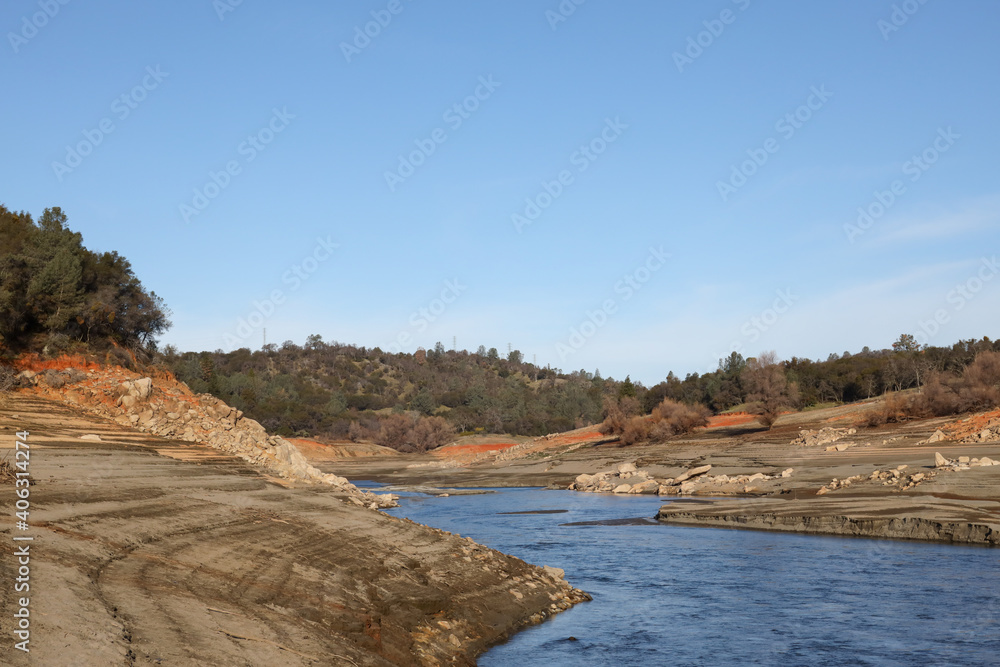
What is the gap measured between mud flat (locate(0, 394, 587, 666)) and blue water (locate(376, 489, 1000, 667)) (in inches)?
62.3

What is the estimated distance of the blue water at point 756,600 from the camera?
14852 millimetres

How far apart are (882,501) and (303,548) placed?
23.5 metres

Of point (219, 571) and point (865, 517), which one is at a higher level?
point (219, 571)

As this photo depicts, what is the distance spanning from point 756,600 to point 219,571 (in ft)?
41.6

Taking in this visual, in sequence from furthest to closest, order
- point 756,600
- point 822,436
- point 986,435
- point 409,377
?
1. point 409,377
2. point 822,436
3. point 986,435
4. point 756,600

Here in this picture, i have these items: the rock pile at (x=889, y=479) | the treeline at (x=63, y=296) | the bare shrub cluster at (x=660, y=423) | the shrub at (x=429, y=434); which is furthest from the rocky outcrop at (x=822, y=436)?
the shrub at (x=429, y=434)

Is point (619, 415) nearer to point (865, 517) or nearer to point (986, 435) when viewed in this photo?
point (986, 435)

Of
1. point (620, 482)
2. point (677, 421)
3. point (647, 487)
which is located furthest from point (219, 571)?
point (677, 421)

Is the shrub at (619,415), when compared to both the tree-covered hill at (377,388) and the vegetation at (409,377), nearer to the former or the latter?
the vegetation at (409,377)

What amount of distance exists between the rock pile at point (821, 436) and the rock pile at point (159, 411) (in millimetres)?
31763

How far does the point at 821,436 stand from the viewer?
2000 inches

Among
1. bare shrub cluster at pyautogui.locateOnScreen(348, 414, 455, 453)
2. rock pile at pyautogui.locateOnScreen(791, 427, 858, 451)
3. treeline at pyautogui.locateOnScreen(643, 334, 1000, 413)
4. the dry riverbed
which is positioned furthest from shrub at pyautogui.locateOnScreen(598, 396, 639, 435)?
bare shrub cluster at pyautogui.locateOnScreen(348, 414, 455, 453)

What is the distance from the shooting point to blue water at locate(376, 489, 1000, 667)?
14852mm

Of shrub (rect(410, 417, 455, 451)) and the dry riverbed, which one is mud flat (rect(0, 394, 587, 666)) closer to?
the dry riverbed
